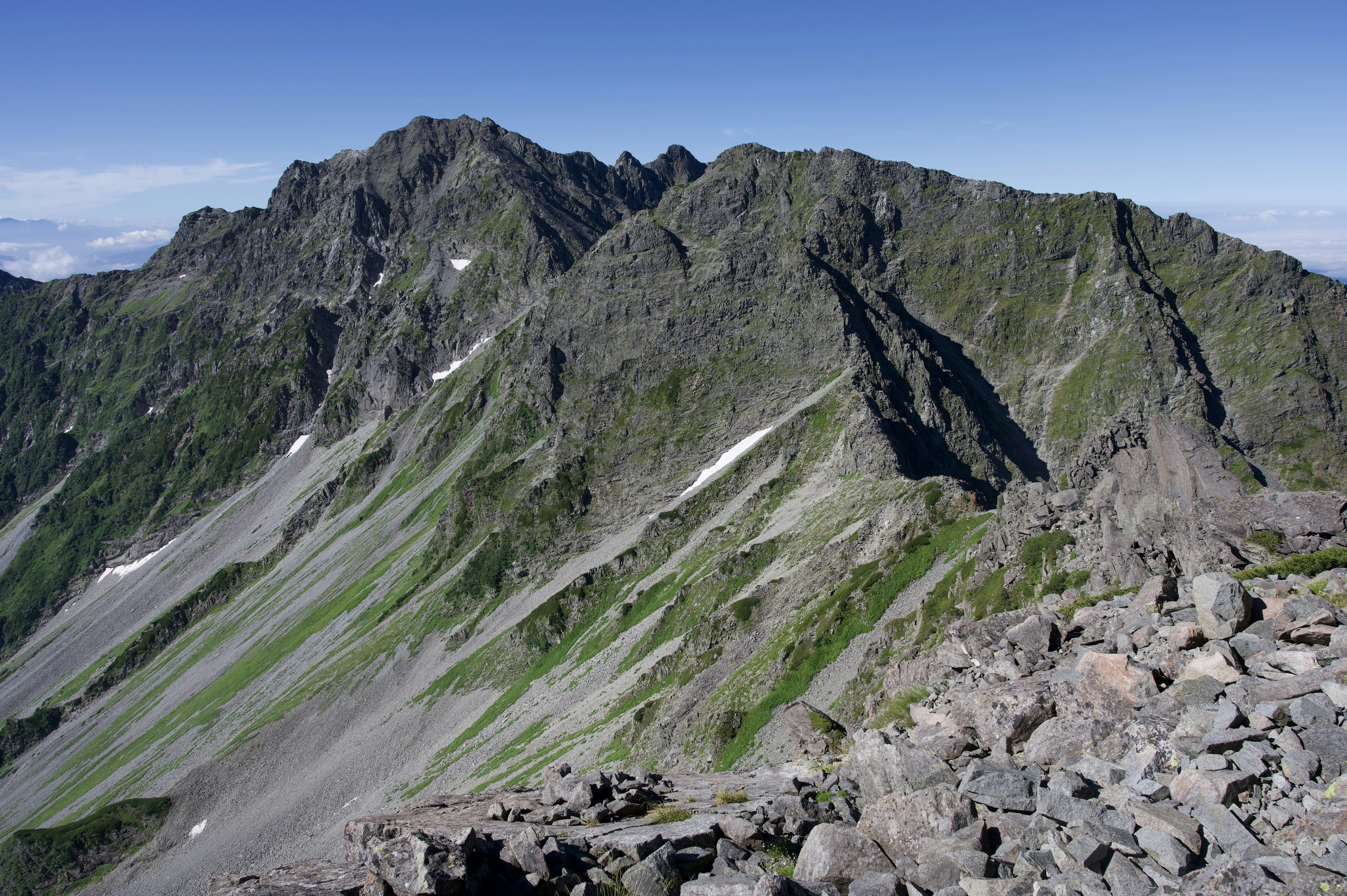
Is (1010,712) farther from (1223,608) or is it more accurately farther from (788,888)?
(788,888)

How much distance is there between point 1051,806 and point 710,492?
312ft

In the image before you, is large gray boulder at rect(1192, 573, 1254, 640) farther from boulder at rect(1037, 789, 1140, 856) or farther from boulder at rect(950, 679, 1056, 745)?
boulder at rect(1037, 789, 1140, 856)

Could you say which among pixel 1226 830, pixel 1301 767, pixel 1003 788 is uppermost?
pixel 1301 767

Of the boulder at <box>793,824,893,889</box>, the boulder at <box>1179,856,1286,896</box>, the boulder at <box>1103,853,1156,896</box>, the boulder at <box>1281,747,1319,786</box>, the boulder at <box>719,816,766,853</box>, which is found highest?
the boulder at <box>1281,747,1319,786</box>

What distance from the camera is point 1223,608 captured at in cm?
1628

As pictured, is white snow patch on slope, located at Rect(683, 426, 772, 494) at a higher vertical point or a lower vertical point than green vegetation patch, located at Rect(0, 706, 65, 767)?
higher

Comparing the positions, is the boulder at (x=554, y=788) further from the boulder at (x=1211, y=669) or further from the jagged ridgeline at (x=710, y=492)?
the jagged ridgeline at (x=710, y=492)

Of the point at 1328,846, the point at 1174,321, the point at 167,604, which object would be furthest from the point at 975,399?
the point at 167,604

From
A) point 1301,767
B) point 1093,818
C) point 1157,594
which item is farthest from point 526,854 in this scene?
point 1157,594

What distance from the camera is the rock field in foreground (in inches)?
448

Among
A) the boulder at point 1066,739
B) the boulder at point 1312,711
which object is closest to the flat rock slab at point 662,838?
the boulder at point 1066,739

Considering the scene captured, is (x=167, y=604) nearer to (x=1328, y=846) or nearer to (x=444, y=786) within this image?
(x=444, y=786)

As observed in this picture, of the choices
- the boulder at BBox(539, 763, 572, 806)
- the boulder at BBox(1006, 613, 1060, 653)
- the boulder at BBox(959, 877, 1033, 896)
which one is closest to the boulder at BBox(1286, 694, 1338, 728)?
the boulder at BBox(959, 877, 1033, 896)

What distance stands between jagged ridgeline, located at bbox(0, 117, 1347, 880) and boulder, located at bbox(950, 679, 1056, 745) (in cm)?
1202
